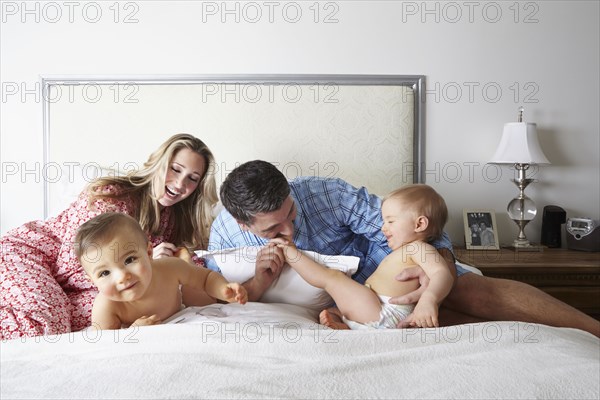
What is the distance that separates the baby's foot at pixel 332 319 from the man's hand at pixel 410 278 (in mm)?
163

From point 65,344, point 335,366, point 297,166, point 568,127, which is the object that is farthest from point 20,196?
point 568,127

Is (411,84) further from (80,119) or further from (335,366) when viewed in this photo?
(335,366)

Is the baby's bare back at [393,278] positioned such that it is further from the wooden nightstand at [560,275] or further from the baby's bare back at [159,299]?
the wooden nightstand at [560,275]

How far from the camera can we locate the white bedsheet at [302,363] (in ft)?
3.59

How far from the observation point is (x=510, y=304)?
76.9 inches

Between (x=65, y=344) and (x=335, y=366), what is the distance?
0.62 meters

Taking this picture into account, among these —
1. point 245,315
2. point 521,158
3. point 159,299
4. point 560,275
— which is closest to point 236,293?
point 245,315

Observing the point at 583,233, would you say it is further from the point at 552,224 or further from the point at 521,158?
the point at 521,158

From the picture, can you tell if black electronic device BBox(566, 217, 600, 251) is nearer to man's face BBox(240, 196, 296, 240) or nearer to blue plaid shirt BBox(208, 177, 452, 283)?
blue plaid shirt BBox(208, 177, 452, 283)

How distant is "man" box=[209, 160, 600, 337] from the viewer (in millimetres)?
1859

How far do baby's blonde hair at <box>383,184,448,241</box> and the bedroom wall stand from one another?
1.15 meters

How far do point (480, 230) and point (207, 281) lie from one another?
1.65m

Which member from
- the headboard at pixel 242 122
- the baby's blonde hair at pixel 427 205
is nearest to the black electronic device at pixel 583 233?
the headboard at pixel 242 122

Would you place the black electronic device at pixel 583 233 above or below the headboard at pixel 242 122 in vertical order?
below
